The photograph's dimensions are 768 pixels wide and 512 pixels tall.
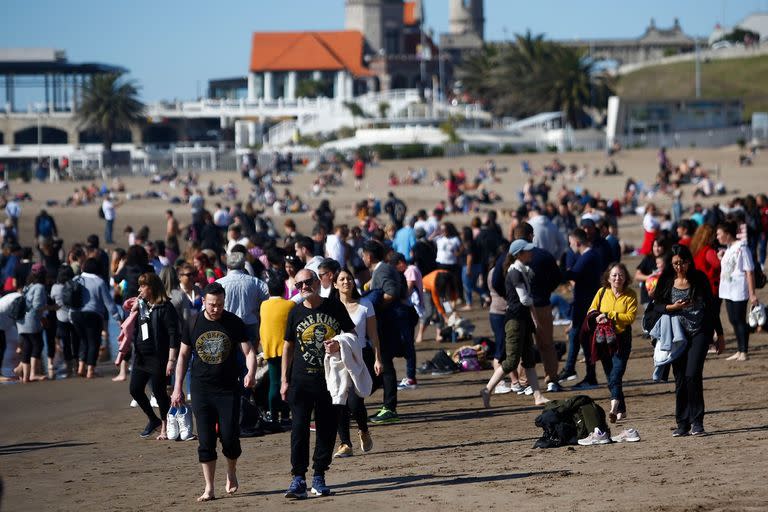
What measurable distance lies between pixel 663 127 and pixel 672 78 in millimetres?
48652

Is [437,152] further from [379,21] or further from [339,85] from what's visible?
[379,21]

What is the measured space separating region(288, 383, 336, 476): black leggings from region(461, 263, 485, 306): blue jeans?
11846mm

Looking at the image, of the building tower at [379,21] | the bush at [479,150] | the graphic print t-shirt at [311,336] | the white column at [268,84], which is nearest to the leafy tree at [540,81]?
the bush at [479,150]

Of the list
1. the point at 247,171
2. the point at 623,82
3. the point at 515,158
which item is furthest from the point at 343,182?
the point at 623,82

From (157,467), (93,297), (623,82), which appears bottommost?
(157,467)

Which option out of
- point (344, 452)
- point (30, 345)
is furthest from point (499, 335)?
point (30, 345)

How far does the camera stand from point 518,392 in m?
12.7

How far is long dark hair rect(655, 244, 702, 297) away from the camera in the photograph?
31.5 ft

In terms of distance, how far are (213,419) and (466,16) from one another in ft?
470

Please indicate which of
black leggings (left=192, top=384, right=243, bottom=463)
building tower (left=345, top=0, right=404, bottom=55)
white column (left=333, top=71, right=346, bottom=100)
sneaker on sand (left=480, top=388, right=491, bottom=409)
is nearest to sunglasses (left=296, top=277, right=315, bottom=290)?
black leggings (left=192, top=384, right=243, bottom=463)

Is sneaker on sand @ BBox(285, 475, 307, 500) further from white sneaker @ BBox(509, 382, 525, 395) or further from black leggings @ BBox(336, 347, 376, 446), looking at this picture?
white sneaker @ BBox(509, 382, 525, 395)

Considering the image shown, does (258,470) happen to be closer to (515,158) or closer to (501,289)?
(501,289)

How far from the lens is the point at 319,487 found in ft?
28.1

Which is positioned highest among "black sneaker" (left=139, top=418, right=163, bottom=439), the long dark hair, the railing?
the railing
